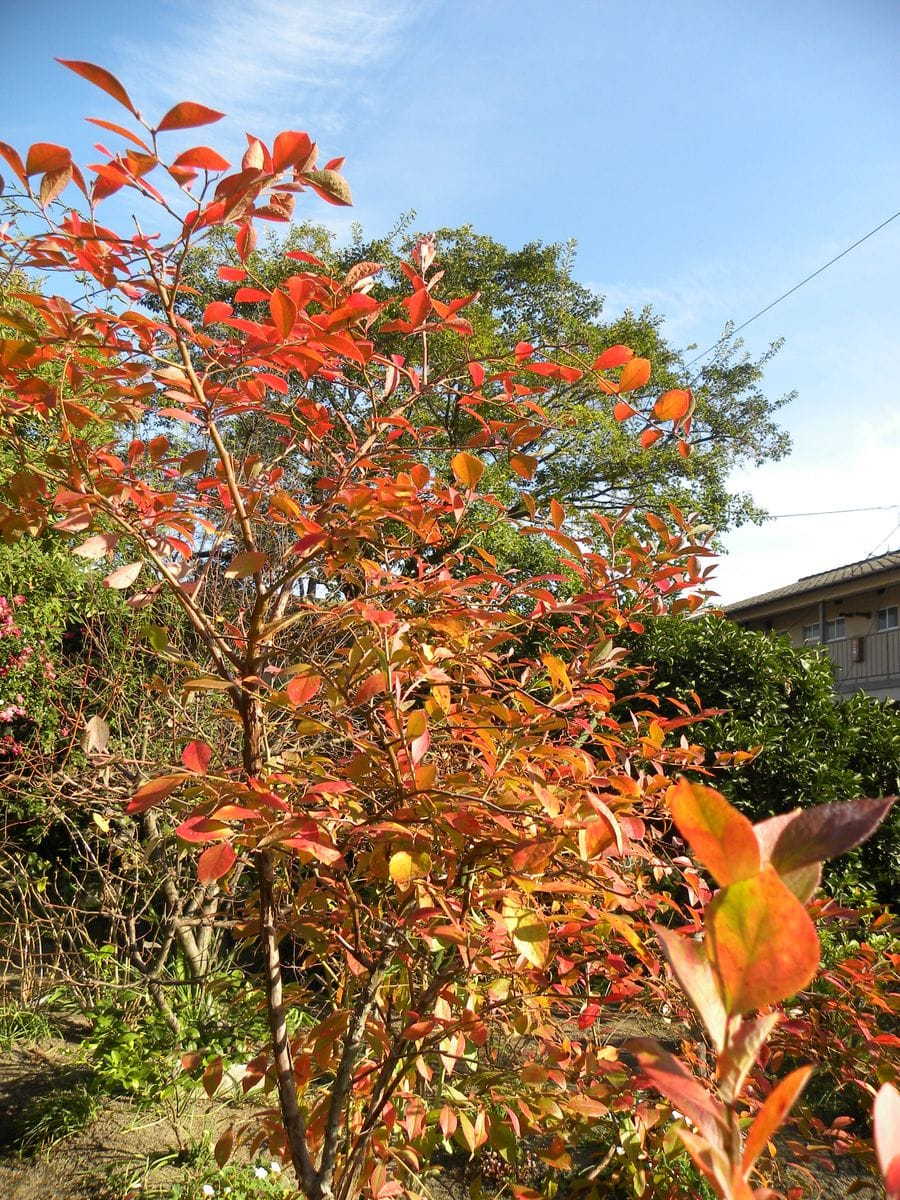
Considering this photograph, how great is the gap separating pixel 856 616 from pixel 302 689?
17696mm

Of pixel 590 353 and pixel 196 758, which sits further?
pixel 590 353

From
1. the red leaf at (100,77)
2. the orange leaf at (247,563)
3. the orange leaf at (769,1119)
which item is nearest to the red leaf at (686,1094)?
the orange leaf at (769,1119)

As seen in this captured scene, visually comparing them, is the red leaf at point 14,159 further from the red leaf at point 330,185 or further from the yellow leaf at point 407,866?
the yellow leaf at point 407,866

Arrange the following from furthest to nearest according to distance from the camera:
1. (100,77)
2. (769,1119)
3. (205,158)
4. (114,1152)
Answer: (114,1152) < (205,158) < (100,77) < (769,1119)

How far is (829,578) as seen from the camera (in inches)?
688

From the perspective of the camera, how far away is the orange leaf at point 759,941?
1.17 ft

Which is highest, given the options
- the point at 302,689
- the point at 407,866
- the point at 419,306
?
the point at 419,306

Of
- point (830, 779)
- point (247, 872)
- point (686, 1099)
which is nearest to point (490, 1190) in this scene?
point (247, 872)

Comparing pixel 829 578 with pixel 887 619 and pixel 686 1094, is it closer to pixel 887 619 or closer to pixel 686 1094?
pixel 887 619

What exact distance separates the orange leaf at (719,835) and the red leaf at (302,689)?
0.74 metres

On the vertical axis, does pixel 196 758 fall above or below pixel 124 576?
below

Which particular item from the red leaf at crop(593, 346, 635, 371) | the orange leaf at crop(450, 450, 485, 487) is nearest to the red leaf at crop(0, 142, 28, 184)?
the orange leaf at crop(450, 450, 485, 487)

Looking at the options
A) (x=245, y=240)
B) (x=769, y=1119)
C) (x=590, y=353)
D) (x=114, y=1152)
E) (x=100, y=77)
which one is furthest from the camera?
(x=590, y=353)

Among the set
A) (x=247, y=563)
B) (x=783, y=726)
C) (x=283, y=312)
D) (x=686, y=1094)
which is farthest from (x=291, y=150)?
(x=783, y=726)
